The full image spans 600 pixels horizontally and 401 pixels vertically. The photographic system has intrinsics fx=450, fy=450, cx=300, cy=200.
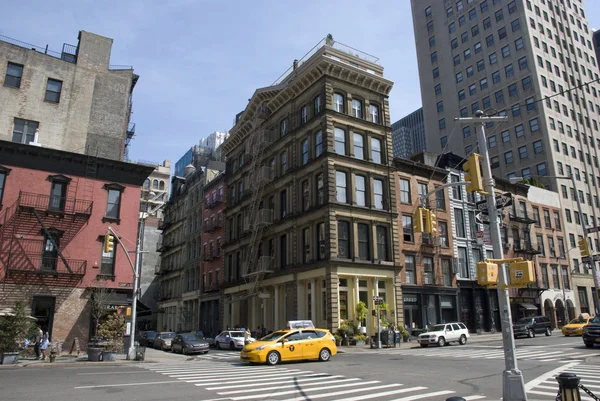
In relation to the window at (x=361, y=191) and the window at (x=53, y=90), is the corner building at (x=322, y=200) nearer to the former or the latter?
the window at (x=361, y=191)

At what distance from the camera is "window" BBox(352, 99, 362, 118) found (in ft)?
129

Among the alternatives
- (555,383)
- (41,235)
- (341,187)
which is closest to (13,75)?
(41,235)

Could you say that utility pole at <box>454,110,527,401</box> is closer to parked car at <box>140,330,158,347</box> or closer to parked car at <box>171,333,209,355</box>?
parked car at <box>171,333,209,355</box>

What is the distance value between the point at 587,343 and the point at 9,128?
39832mm

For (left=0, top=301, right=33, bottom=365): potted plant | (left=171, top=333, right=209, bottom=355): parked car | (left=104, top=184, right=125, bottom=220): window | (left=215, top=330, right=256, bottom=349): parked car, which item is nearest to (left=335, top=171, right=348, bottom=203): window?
(left=215, top=330, right=256, bottom=349): parked car

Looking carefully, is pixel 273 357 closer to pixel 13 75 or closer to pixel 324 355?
pixel 324 355

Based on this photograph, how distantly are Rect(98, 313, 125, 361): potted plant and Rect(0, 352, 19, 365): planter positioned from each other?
163 inches

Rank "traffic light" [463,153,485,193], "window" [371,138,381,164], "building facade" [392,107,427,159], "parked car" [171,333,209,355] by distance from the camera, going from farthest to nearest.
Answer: "building facade" [392,107,427,159], "window" [371,138,381,164], "parked car" [171,333,209,355], "traffic light" [463,153,485,193]

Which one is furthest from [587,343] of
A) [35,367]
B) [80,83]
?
[80,83]

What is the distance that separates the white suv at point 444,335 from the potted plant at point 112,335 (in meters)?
19.7

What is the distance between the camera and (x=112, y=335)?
25.6m

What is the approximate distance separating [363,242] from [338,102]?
12088 mm

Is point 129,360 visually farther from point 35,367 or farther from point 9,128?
point 9,128

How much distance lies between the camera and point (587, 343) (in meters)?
24.5
